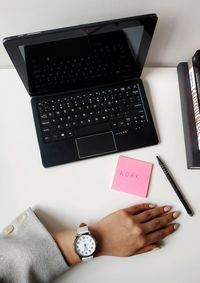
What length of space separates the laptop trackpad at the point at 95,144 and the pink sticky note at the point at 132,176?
40 mm

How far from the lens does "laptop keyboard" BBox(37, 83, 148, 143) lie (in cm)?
70

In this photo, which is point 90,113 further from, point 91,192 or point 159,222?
point 159,222

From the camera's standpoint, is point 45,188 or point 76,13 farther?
point 45,188

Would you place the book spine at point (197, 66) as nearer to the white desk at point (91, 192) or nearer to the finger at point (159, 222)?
the white desk at point (91, 192)

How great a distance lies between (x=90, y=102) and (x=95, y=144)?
10 centimetres

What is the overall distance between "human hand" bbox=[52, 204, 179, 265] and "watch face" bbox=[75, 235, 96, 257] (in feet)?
0.05

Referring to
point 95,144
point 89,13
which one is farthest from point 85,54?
point 95,144

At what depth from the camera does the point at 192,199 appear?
694 mm

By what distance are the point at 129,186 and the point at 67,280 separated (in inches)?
9.6

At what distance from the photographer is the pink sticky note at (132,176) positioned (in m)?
0.69

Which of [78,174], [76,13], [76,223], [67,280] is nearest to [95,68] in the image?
[76,13]

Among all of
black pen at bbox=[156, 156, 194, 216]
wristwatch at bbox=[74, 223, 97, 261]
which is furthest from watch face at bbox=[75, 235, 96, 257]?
black pen at bbox=[156, 156, 194, 216]

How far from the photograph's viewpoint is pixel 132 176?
700 mm

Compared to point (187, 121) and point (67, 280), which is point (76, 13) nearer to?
point (187, 121)
